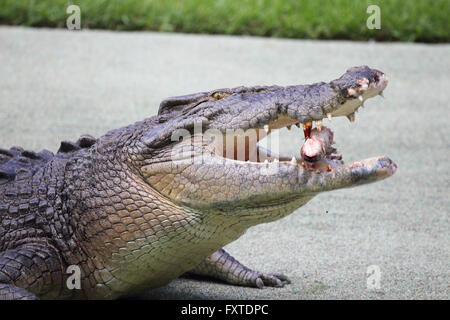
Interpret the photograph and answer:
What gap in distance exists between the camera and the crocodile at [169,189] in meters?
2.82

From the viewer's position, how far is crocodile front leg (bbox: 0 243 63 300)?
9.75 ft

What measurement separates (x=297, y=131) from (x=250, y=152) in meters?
3.62

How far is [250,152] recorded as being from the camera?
128 inches

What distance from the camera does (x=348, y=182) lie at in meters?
2.73

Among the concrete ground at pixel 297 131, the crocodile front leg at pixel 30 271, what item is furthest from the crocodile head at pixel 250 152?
the concrete ground at pixel 297 131

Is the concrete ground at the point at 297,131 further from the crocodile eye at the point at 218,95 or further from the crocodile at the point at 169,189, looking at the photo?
the crocodile eye at the point at 218,95

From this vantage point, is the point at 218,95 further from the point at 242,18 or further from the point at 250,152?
the point at 242,18

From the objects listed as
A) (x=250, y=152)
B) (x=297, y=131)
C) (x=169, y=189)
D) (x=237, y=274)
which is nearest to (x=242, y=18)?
(x=297, y=131)

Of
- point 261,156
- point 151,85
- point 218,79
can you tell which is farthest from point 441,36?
point 261,156

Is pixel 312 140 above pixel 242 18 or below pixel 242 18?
below

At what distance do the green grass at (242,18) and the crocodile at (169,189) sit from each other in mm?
6033

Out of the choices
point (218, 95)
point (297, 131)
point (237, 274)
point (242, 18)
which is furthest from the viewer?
point (242, 18)
